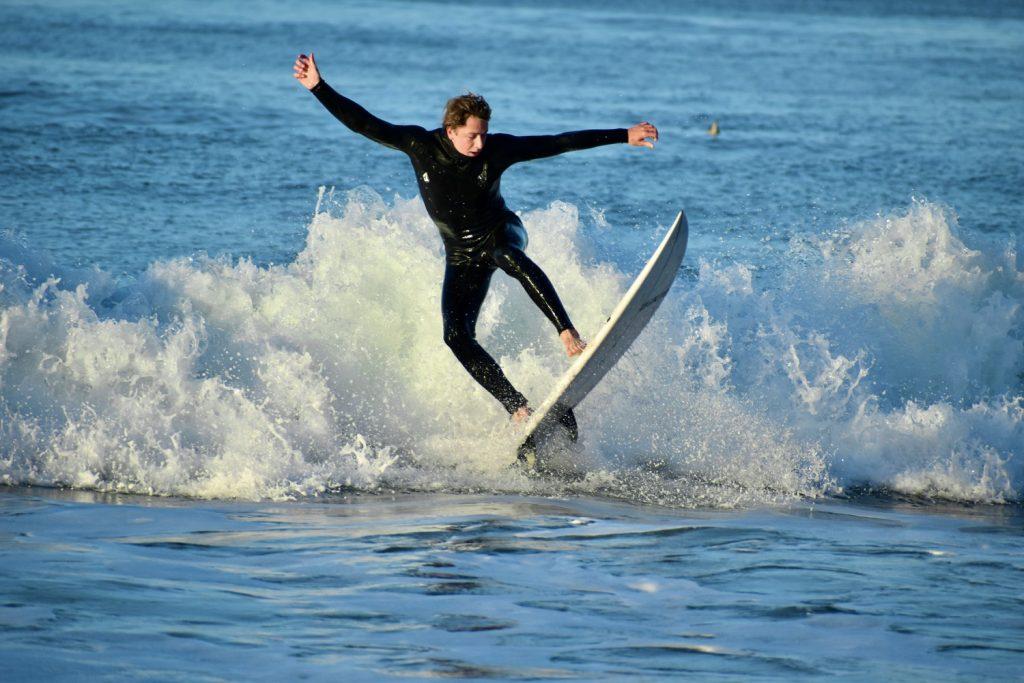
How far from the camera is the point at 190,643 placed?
4488 millimetres

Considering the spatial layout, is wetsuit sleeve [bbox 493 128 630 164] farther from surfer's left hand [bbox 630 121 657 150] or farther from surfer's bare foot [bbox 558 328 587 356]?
surfer's bare foot [bbox 558 328 587 356]

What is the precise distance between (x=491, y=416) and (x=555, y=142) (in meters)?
2.28

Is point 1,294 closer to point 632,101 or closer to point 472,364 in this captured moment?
point 472,364

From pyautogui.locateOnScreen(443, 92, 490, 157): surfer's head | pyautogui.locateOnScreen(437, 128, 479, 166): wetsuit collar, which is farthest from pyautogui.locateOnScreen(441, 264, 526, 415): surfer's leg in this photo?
pyautogui.locateOnScreen(443, 92, 490, 157): surfer's head

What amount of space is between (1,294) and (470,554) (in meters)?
4.53

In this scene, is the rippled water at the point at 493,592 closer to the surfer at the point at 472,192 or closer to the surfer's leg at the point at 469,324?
the surfer's leg at the point at 469,324

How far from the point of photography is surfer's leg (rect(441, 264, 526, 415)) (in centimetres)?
702

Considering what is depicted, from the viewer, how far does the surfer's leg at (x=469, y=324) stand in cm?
702

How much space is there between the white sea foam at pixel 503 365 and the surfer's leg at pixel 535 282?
0.93 metres

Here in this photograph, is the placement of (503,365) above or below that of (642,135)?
below

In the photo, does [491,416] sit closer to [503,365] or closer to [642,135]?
[503,365]

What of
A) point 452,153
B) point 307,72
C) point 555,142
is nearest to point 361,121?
point 307,72

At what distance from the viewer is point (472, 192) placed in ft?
22.5

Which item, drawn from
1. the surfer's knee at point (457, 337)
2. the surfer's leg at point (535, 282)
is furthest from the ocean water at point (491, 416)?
the surfer's leg at point (535, 282)
